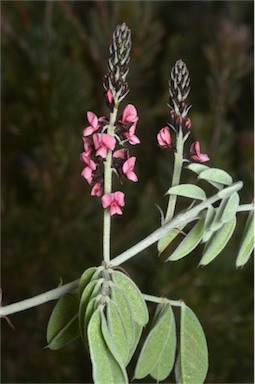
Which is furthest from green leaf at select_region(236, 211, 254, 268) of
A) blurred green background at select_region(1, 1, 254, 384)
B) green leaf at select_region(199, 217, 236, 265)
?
blurred green background at select_region(1, 1, 254, 384)

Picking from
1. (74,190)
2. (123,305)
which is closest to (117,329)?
(123,305)

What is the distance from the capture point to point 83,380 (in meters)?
0.95

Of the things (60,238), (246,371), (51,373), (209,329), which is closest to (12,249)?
(60,238)

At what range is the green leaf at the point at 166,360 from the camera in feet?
1.03

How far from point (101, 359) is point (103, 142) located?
0.09 metres

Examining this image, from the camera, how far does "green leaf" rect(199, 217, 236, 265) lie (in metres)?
0.28

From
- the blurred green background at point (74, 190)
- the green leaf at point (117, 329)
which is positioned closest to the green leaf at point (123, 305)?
the green leaf at point (117, 329)

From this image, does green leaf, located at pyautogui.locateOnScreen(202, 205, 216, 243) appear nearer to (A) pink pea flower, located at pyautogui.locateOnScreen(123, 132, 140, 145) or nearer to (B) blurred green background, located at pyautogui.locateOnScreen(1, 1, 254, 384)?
(A) pink pea flower, located at pyautogui.locateOnScreen(123, 132, 140, 145)

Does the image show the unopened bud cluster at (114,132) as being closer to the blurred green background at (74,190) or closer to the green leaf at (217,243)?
the green leaf at (217,243)

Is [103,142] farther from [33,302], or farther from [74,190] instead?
[74,190]

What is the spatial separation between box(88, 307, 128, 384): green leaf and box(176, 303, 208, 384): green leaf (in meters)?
0.05

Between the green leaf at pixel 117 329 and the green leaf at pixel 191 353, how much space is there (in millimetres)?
42

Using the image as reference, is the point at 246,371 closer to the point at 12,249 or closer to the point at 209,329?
the point at 209,329

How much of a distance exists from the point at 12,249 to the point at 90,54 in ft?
1.03
